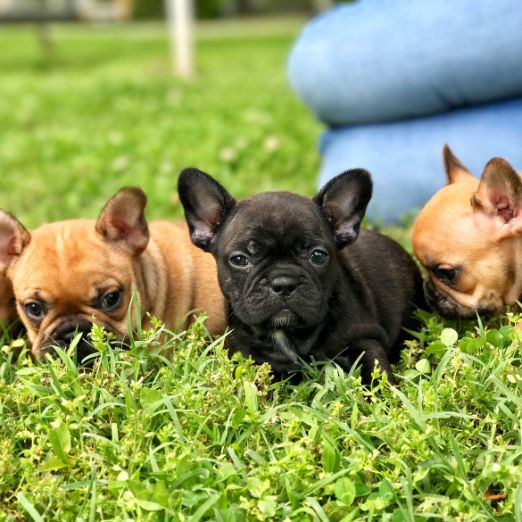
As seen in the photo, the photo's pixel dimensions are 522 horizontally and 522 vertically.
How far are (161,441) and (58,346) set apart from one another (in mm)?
881

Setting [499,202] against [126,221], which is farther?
[126,221]

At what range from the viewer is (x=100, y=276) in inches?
149

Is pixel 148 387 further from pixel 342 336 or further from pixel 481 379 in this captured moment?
pixel 481 379

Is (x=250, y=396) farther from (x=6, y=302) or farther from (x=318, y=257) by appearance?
(x=6, y=302)

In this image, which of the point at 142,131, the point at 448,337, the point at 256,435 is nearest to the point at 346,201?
the point at 448,337

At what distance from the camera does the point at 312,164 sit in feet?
24.2

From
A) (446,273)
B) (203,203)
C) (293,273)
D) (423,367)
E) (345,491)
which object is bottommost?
(345,491)

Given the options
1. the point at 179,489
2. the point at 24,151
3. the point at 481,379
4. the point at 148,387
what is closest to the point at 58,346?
the point at 148,387

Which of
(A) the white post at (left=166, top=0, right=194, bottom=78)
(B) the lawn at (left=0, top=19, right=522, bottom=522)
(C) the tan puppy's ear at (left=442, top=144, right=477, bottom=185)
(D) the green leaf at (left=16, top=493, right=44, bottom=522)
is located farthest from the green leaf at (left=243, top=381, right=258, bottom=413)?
(A) the white post at (left=166, top=0, right=194, bottom=78)

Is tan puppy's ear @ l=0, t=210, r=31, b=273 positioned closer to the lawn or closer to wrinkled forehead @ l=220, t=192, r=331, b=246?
the lawn

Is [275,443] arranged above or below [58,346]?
below

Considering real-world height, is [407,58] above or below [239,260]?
above

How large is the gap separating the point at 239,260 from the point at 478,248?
1.21 metres

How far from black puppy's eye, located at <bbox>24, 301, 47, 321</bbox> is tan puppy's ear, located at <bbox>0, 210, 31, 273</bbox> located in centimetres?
32
